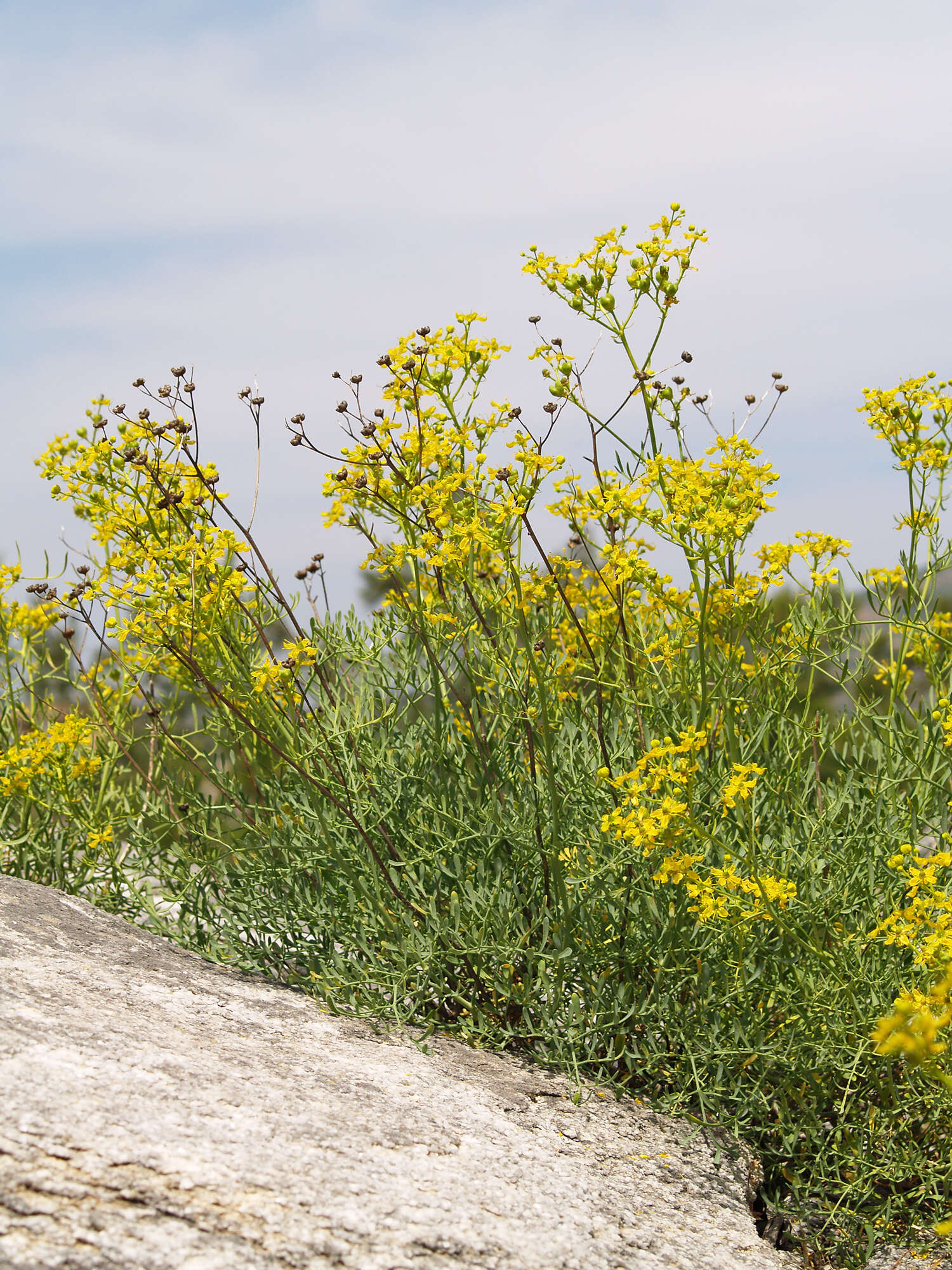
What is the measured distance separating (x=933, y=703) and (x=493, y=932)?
1.55 m

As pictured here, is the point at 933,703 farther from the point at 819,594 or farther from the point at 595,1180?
the point at 595,1180

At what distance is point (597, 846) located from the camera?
9.20 ft

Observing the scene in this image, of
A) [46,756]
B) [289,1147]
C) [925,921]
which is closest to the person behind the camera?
[289,1147]

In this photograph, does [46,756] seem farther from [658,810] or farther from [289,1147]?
[658,810]

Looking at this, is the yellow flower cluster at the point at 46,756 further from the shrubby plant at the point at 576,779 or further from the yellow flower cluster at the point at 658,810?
the yellow flower cluster at the point at 658,810

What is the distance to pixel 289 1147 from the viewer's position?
208cm

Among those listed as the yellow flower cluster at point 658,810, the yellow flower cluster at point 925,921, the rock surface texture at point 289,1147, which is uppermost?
the yellow flower cluster at point 658,810

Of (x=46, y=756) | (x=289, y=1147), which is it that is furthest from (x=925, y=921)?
(x=46, y=756)

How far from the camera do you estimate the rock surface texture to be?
1836 mm

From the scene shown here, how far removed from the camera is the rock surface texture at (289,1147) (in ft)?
6.02

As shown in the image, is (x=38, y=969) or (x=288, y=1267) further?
(x=38, y=969)

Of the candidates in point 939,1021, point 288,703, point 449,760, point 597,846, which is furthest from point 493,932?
point 939,1021

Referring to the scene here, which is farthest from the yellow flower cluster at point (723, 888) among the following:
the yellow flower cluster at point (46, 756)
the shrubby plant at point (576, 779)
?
the yellow flower cluster at point (46, 756)

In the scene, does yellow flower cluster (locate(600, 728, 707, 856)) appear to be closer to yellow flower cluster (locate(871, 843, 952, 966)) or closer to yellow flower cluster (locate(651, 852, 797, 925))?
yellow flower cluster (locate(651, 852, 797, 925))
